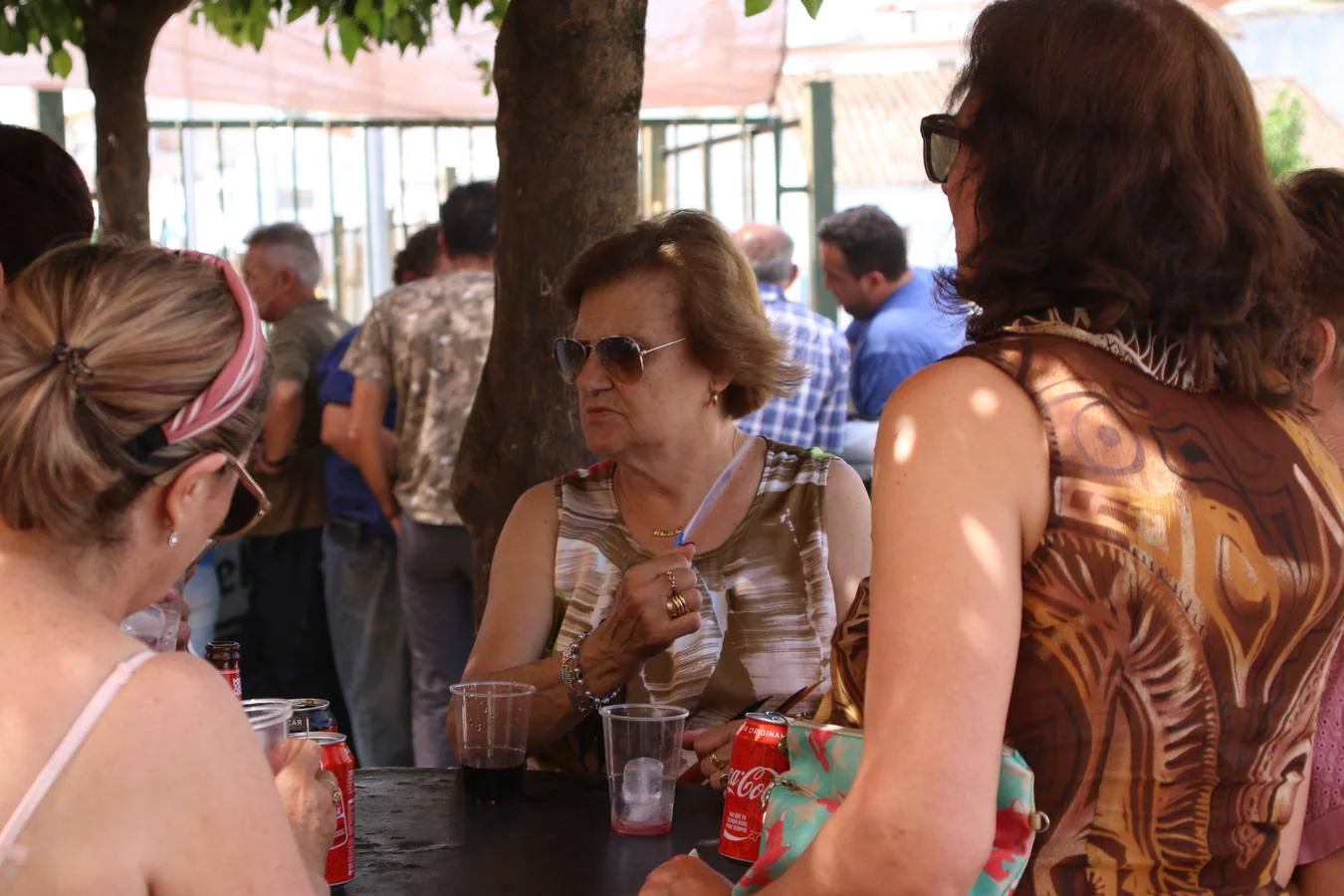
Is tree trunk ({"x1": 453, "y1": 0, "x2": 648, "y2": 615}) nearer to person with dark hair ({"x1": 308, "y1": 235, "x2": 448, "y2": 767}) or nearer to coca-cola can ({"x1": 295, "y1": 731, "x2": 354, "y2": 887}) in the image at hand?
coca-cola can ({"x1": 295, "y1": 731, "x2": 354, "y2": 887})

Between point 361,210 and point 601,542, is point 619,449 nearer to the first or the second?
point 601,542

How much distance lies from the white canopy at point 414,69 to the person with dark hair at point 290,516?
193 cm

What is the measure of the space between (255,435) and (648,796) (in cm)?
92

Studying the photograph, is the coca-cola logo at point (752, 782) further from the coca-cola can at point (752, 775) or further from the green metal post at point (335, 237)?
the green metal post at point (335, 237)

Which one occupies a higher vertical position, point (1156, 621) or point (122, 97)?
point (122, 97)

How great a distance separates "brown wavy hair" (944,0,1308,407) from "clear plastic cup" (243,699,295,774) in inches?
39.2

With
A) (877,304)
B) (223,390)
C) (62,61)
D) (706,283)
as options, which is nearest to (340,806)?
(223,390)

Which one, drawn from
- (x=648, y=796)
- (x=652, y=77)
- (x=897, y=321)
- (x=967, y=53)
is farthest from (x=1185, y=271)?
(x=652, y=77)

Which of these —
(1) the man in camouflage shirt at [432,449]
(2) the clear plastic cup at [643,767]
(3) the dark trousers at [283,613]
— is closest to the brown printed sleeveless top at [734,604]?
(2) the clear plastic cup at [643,767]

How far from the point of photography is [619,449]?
118 inches

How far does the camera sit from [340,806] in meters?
1.99

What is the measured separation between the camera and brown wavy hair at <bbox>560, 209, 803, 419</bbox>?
120 inches

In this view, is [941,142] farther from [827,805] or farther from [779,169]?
[779,169]

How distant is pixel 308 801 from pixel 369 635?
421 cm
